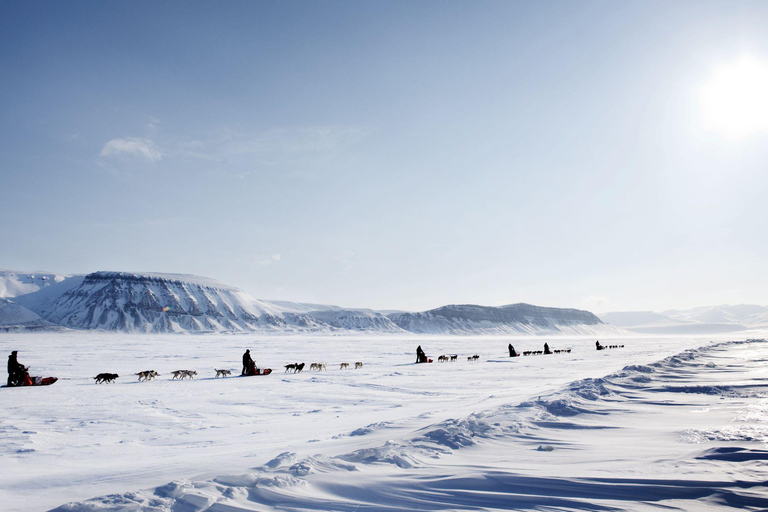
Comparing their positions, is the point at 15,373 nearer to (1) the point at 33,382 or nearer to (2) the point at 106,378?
(1) the point at 33,382

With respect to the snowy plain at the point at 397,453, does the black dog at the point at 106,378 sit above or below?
below

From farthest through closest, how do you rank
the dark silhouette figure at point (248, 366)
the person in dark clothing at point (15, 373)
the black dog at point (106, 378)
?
the dark silhouette figure at point (248, 366) → the black dog at point (106, 378) → the person in dark clothing at point (15, 373)

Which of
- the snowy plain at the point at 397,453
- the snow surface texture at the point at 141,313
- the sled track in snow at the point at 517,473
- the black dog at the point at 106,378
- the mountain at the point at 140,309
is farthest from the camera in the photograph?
the mountain at the point at 140,309

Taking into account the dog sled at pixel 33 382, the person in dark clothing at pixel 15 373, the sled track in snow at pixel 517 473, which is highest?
the sled track in snow at pixel 517 473

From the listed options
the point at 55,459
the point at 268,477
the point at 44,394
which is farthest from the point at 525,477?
the point at 44,394

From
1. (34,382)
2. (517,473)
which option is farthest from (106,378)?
(517,473)

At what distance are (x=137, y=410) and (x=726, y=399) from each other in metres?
13.3

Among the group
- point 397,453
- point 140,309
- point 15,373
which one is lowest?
point 15,373

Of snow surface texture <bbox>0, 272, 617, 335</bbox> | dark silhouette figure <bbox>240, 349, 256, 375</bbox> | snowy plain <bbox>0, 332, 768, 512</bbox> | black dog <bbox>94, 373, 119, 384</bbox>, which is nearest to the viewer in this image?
snowy plain <bbox>0, 332, 768, 512</bbox>

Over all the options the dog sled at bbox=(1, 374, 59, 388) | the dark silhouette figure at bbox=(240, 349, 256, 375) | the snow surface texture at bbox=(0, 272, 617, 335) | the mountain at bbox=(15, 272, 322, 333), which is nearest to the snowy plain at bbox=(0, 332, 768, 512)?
the dog sled at bbox=(1, 374, 59, 388)

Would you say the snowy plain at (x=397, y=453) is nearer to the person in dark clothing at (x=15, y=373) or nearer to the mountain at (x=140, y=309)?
the person in dark clothing at (x=15, y=373)

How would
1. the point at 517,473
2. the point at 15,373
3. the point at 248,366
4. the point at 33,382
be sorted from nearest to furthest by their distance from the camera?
1. the point at 517,473
2. the point at 15,373
3. the point at 33,382
4. the point at 248,366

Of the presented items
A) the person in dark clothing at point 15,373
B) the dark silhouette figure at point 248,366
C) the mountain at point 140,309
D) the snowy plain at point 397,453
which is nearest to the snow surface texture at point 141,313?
the mountain at point 140,309

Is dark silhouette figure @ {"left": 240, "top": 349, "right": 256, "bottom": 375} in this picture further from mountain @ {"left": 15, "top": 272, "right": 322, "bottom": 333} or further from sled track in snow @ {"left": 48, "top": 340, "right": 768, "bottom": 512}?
mountain @ {"left": 15, "top": 272, "right": 322, "bottom": 333}
